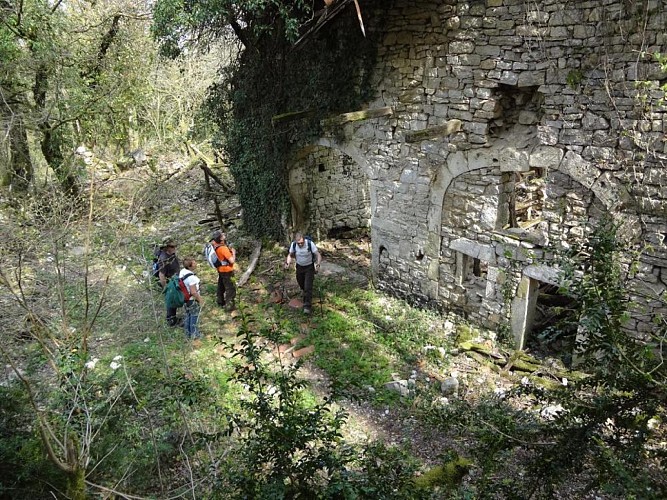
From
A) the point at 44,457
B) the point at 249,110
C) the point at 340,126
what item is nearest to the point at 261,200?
the point at 249,110

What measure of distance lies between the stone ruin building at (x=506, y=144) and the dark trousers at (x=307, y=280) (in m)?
1.45

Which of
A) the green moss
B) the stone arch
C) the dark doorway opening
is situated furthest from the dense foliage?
the green moss

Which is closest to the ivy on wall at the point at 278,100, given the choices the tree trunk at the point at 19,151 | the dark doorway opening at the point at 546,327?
the tree trunk at the point at 19,151

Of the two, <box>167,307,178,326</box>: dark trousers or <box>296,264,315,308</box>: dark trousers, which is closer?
<box>167,307,178,326</box>: dark trousers

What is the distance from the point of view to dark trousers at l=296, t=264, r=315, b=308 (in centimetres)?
716

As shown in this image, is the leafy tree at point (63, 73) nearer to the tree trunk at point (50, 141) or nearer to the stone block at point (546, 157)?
the tree trunk at point (50, 141)

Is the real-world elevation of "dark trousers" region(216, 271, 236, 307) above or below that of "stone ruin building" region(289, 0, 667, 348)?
below

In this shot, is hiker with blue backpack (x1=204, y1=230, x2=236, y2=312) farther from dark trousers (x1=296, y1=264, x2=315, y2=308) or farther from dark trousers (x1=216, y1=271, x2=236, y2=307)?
dark trousers (x1=296, y1=264, x2=315, y2=308)

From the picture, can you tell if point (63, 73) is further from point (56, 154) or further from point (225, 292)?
point (225, 292)

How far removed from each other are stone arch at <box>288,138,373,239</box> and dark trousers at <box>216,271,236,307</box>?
8.41ft

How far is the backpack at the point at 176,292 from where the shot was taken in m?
6.39

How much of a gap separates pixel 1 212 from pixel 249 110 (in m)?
4.75

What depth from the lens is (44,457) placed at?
3.41 meters

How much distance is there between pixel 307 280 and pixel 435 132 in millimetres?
2853
